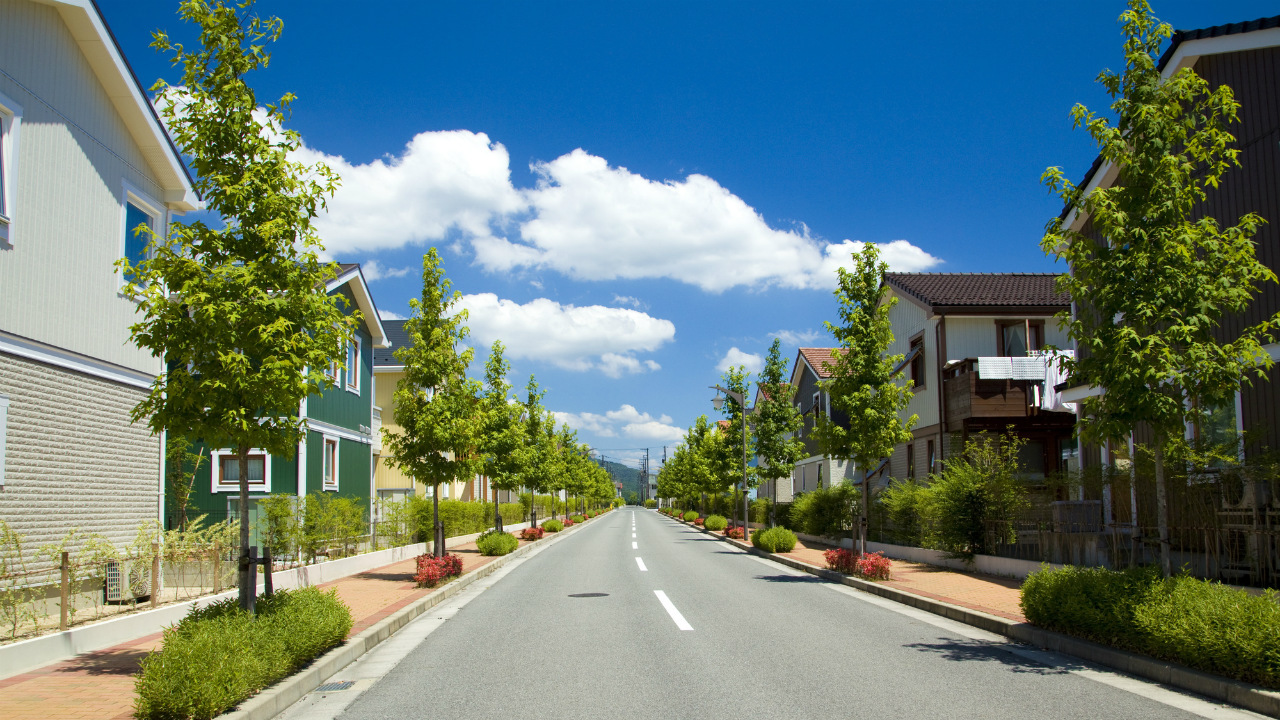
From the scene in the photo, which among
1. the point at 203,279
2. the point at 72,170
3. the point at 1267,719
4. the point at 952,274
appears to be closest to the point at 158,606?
the point at 203,279

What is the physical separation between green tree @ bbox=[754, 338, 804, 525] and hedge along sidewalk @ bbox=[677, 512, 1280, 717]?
15907mm

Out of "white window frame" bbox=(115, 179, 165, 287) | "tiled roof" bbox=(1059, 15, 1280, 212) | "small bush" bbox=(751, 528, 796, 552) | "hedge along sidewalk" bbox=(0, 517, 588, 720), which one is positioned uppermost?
"tiled roof" bbox=(1059, 15, 1280, 212)

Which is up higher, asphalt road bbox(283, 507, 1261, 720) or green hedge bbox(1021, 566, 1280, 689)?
green hedge bbox(1021, 566, 1280, 689)

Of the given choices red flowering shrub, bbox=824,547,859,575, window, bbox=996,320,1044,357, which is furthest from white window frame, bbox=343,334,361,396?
window, bbox=996,320,1044,357

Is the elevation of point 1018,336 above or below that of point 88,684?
above

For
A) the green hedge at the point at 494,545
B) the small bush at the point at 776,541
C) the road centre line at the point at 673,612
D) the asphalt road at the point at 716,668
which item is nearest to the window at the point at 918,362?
the small bush at the point at 776,541

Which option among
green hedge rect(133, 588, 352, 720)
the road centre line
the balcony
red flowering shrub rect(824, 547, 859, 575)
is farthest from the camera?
the balcony

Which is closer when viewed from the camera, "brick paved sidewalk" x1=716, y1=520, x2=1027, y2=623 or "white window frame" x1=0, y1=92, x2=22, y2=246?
"white window frame" x1=0, y1=92, x2=22, y2=246

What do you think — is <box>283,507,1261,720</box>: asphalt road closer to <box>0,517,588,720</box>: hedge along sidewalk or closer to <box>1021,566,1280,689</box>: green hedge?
<box>1021,566,1280,689</box>: green hedge

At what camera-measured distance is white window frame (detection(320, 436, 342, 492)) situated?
24087 mm

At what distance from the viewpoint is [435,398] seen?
1861 centimetres

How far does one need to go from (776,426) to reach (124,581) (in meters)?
25.1

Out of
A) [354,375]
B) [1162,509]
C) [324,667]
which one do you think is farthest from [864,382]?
[354,375]

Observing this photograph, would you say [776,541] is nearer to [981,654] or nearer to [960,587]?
[960,587]
